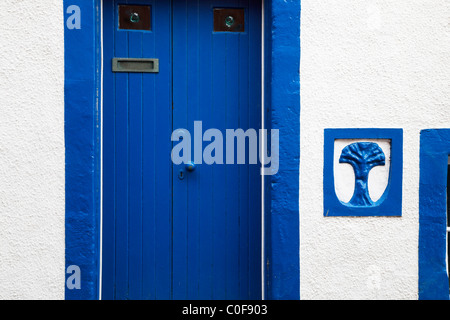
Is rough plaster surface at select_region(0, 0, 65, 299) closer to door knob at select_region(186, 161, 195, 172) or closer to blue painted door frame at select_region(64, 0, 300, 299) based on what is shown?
blue painted door frame at select_region(64, 0, 300, 299)

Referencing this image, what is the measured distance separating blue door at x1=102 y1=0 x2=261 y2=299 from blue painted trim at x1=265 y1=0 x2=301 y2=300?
0.25 m

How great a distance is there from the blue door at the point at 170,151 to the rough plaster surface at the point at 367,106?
416mm

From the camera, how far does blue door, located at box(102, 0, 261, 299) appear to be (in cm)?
243

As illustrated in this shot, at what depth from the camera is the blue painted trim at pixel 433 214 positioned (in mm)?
2318

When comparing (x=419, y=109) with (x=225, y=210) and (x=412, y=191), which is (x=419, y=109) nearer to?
(x=412, y=191)

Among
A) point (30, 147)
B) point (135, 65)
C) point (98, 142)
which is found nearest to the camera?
point (30, 147)

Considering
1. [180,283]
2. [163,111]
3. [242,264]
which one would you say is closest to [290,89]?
[163,111]

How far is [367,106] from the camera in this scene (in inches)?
91.7

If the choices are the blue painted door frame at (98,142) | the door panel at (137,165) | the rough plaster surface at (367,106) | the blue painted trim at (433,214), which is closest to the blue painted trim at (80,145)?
the blue painted door frame at (98,142)

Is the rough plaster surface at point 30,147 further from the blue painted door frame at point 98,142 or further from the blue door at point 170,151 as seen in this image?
the blue door at point 170,151

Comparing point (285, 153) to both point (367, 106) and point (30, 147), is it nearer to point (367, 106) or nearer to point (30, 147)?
point (367, 106)

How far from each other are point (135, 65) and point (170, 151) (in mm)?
699

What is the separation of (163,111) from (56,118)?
73 cm

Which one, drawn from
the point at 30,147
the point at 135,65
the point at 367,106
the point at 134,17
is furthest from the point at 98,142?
the point at 367,106
